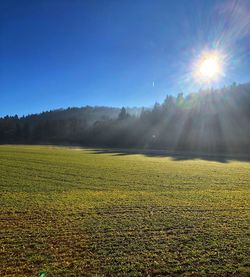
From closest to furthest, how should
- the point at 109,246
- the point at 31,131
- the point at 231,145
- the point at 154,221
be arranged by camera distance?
the point at 109,246
the point at 154,221
the point at 231,145
the point at 31,131

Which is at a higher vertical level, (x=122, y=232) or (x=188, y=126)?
(x=188, y=126)

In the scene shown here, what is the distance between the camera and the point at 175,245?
9.70 m

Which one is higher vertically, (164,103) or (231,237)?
(164,103)

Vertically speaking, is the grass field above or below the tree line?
below

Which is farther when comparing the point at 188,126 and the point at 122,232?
the point at 188,126

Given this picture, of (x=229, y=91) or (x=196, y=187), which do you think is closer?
(x=196, y=187)

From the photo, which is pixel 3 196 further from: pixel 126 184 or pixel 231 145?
pixel 231 145

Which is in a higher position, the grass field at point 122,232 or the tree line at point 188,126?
the tree line at point 188,126

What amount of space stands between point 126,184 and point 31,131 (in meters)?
169

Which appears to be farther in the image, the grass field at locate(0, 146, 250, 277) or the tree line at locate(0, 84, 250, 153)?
the tree line at locate(0, 84, 250, 153)

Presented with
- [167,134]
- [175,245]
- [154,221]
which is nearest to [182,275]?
[175,245]

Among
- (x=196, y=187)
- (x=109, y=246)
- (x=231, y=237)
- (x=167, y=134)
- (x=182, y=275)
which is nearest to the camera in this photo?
(x=182, y=275)

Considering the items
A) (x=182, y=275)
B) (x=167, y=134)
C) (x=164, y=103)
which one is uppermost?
(x=164, y=103)

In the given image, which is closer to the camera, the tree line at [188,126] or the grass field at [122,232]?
the grass field at [122,232]
